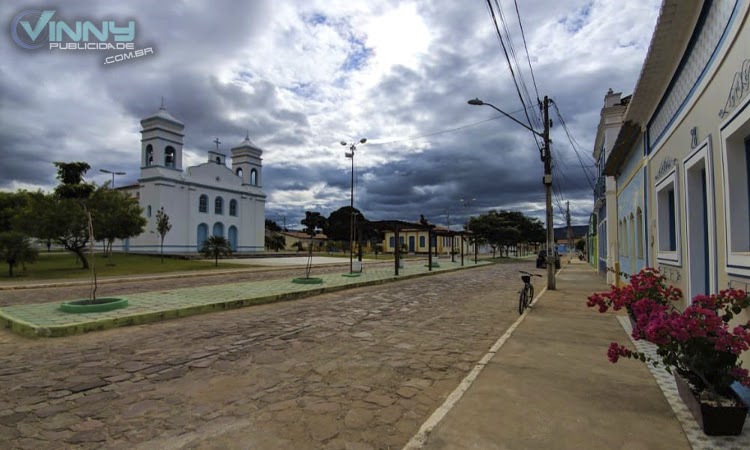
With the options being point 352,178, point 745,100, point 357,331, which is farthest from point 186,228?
point 745,100

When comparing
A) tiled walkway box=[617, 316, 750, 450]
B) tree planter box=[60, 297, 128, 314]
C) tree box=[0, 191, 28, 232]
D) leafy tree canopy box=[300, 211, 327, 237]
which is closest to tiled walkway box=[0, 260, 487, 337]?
tree planter box=[60, 297, 128, 314]

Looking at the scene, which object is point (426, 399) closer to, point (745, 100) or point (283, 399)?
point (283, 399)

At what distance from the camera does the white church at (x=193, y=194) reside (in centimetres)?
4247

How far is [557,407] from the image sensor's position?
155 inches

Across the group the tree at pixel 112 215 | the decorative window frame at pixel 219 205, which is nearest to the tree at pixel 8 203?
the tree at pixel 112 215

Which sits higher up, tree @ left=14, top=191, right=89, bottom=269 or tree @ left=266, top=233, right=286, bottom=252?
tree @ left=14, top=191, right=89, bottom=269

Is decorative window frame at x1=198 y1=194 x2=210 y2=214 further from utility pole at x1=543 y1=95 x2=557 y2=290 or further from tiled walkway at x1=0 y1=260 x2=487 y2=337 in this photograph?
utility pole at x1=543 y1=95 x2=557 y2=290

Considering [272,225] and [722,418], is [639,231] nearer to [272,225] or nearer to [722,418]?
[722,418]

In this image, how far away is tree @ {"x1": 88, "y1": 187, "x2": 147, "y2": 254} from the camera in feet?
85.7

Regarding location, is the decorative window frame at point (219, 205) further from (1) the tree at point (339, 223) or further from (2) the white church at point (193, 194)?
(1) the tree at point (339, 223)

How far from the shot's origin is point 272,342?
22.5 ft

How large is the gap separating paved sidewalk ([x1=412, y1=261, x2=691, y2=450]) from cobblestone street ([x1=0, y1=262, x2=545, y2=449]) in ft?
1.47

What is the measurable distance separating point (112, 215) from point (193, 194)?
19.1 m

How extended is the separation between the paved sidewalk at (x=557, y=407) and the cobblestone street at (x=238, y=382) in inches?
17.6
